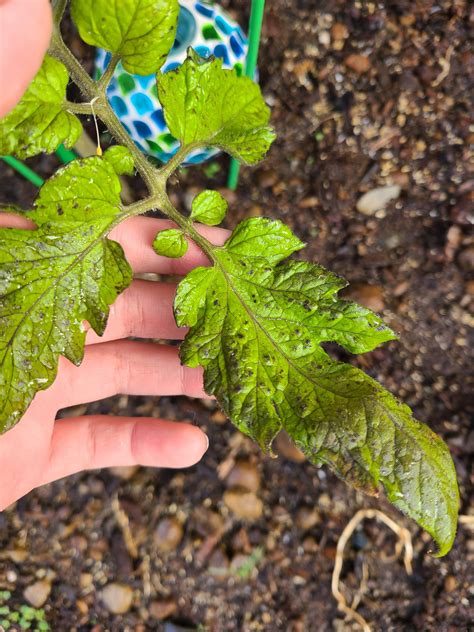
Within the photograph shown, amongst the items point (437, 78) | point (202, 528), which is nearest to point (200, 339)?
point (202, 528)

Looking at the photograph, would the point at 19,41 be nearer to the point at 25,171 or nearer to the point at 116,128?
the point at 116,128

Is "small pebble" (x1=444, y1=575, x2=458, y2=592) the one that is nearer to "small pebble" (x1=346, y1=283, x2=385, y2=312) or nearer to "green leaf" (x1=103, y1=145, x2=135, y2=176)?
"small pebble" (x1=346, y1=283, x2=385, y2=312)

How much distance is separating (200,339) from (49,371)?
1.01 ft

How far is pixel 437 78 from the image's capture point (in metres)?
1.91


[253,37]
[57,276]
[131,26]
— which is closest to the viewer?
[131,26]

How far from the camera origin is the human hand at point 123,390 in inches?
60.2

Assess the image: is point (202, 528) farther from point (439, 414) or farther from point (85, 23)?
point (85, 23)

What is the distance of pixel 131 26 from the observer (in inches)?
46.6

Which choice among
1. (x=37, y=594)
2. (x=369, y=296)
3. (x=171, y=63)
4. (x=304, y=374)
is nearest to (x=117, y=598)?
(x=37, y=594)

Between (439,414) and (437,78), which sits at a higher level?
(437,78)

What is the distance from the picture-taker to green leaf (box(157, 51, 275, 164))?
1293 millimetres

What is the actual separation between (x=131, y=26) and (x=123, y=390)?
0.93m

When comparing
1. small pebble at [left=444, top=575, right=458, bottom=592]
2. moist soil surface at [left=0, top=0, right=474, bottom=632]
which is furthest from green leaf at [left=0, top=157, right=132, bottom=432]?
small pebble at [left=444, top=575, right=458, bottom=592]

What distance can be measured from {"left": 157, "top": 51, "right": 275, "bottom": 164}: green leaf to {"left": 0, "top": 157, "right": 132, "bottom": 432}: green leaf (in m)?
0.20
